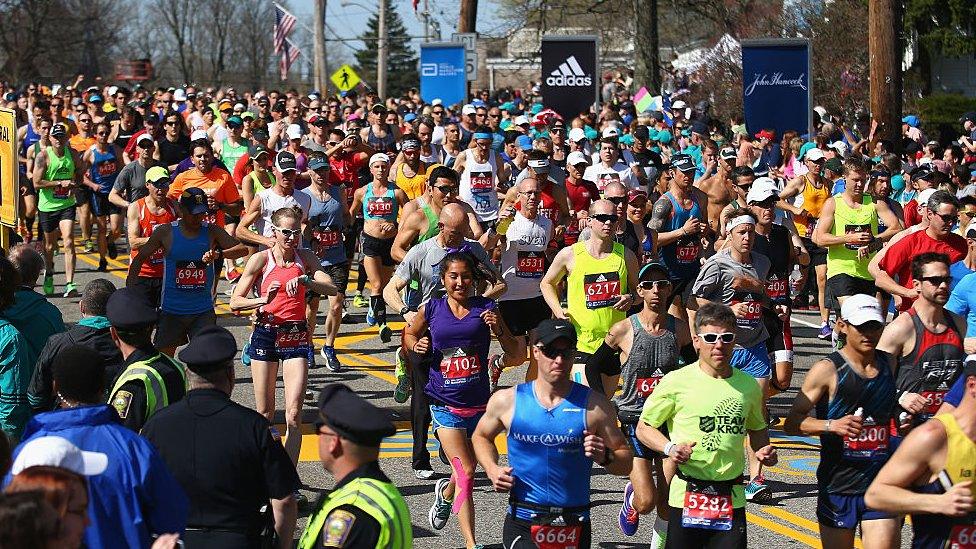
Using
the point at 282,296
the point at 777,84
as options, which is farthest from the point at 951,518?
the point at 777,84

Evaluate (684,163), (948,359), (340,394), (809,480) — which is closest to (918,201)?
(684,163)

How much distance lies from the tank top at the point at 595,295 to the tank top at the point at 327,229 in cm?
461

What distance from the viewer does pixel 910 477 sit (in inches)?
237

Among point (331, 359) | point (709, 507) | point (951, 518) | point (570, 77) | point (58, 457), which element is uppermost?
point (570, 77)

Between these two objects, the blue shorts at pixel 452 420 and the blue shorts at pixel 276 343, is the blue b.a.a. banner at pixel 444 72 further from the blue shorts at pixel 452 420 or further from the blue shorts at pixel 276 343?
the blue shorts at pixel 452 420

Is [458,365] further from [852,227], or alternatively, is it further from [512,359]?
[852,227]

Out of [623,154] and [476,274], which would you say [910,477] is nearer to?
[476,274]

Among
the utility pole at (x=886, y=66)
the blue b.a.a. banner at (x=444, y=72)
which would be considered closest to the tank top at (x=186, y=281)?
the utility pole at (x=886, y=66)

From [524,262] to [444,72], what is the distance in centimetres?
2040

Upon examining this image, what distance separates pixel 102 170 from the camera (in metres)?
19.4

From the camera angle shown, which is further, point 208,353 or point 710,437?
point 710,437

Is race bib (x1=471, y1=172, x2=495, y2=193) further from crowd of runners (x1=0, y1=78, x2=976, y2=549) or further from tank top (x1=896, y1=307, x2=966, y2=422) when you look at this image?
tank top (x1=896, y1=307, x2=966, y2=422)

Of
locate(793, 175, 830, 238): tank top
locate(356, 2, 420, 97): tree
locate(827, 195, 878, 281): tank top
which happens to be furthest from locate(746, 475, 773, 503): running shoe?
locate(356, 2, 420, 97): tree

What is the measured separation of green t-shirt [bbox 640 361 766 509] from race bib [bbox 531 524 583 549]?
68 centimetres
